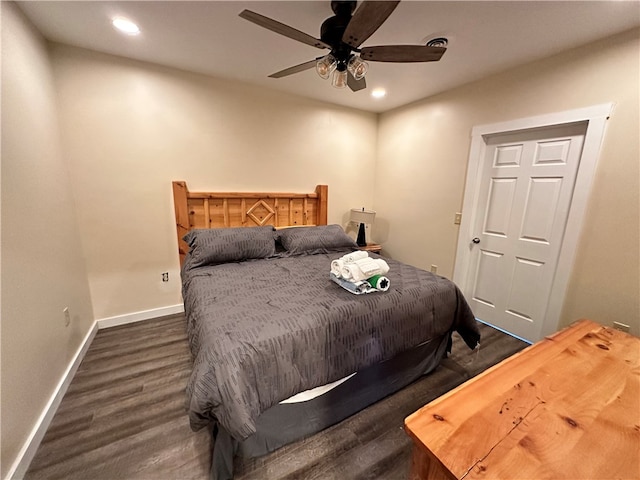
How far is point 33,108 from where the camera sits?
5.56 feet

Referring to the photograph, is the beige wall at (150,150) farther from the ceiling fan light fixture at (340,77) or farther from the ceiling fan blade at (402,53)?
the ceiling fan blade at (402,53)

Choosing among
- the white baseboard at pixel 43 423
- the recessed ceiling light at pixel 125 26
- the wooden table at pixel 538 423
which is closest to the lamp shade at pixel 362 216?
the wooden table at pixel 538 423

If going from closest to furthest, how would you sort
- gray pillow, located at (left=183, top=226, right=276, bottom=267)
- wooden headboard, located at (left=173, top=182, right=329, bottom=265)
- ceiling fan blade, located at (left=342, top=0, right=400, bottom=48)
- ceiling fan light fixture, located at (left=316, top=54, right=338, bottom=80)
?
1. ceiling fan blade, located at (left=342, top=0, right=400, bottom=48)
2. ceiling fan light fixture, located at (left=316, top=54, right=338, bottom=80)
3. gray pillow, located at (left=183, top=226, right=276, bottom=267)
4. wooden headboard, located at (left=173, top=182, right=329, bottom=265)

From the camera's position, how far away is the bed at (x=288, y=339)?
3.78 ft

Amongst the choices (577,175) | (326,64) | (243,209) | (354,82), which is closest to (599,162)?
(577,175)

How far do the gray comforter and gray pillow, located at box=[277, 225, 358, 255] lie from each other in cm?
53

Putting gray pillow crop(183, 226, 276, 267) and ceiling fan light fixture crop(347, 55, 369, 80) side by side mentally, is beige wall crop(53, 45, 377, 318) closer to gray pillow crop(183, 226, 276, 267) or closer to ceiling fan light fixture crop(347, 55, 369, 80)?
gray pillow crop(183, 226, 276, 267)

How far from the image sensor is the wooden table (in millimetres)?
613

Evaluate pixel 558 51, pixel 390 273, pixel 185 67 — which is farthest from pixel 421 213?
pixel 185 67

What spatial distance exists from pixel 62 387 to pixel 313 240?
7.15ft

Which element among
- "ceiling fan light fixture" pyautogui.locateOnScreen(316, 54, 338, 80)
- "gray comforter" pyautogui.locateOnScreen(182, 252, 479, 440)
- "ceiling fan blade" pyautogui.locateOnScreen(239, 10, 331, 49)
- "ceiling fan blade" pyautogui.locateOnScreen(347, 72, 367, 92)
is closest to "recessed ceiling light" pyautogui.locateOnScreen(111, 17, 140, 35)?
"ceiling fan blade" pyautogui.locateOnScreen(239, 10, 331, 49)

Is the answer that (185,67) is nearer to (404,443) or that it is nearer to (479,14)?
(479,14)

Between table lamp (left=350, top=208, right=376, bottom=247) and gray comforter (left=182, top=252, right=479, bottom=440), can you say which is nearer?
gray comforter (left=182, top=252, right=479, bottom=440)

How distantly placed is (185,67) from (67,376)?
2733 millimetres
